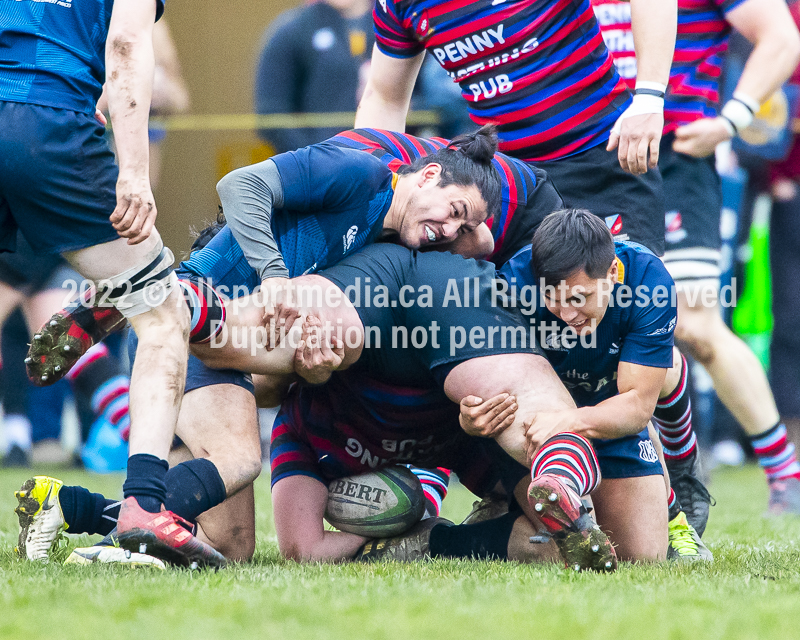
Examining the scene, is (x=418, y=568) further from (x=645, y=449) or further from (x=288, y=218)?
(x=288, y=218)

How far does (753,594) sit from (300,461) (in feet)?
4.71

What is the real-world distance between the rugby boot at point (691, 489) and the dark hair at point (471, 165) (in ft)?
3.69

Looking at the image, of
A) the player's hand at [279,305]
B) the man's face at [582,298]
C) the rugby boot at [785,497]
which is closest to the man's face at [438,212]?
the man's face at [582,298]

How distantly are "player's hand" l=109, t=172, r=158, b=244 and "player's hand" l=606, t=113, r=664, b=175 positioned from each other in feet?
4.97

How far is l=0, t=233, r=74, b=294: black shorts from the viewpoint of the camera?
588cm

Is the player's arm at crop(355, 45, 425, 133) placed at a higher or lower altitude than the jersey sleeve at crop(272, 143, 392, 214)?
higher

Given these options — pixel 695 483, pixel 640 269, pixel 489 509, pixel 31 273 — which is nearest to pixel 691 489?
pixel 695 483

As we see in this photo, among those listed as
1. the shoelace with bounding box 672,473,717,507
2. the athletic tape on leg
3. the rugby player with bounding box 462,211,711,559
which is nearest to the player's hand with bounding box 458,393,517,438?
the rugby player with bounding box 462,211,711,559

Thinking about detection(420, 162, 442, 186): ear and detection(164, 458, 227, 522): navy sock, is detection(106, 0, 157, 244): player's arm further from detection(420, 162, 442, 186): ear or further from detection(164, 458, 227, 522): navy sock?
detection(420, 162, 442, 186): ear

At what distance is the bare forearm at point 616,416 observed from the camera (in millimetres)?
2799

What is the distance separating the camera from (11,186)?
8.79 ft

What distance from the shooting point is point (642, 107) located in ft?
11.1

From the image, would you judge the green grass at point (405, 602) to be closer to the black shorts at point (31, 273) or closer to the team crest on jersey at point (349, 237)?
the team crest on jersey at point (349, 237)

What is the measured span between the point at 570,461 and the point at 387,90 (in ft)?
6.30
